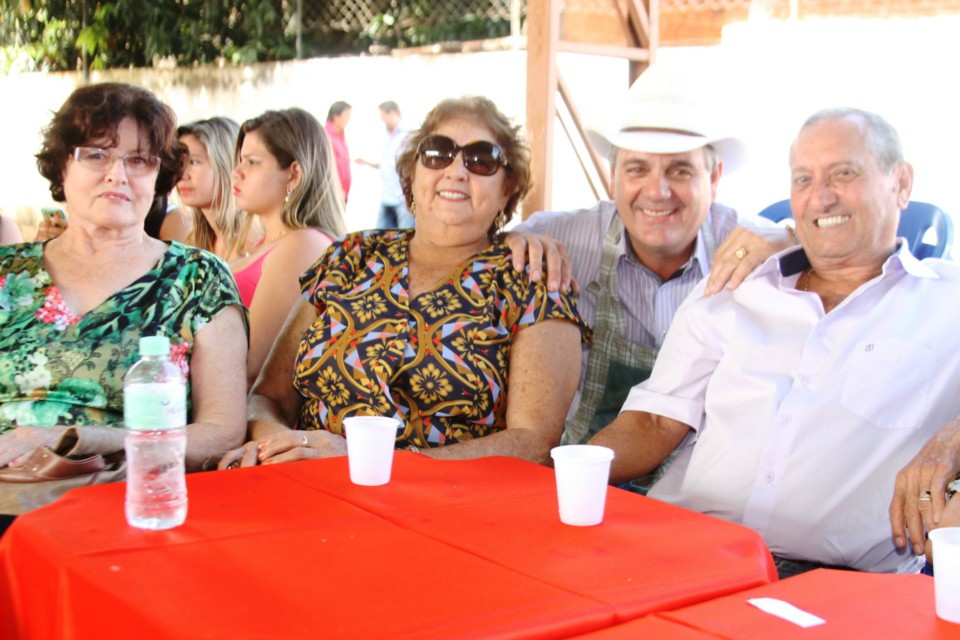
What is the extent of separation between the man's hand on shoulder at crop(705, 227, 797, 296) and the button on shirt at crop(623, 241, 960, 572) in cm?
3


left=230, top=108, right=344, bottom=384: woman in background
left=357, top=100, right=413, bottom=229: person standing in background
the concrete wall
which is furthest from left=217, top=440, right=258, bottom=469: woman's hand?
left=357, top=100, right=413, bottom=229: person standing in background

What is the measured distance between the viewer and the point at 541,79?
4.51 meters

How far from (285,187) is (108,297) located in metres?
1.40

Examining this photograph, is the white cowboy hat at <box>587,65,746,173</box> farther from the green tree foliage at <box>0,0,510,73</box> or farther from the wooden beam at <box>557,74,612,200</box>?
the green tree foliage at <box>0,0,510,73</box>

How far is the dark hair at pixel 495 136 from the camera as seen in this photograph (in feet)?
9.70

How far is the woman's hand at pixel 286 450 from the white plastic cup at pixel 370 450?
0.37 metres

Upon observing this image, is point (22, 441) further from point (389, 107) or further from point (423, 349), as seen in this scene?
point (389, 107)

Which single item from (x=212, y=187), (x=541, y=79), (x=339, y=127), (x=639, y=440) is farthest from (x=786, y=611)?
(x=339, y=127)

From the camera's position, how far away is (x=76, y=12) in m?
14.9

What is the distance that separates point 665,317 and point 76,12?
1410 centimetres

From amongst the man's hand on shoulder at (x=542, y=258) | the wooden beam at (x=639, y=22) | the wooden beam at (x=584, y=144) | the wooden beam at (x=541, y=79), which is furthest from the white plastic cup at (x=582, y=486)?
the wooden beam at (x=639, y=22)

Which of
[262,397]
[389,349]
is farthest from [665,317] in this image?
[262,397]

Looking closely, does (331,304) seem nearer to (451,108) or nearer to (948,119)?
(451,108)

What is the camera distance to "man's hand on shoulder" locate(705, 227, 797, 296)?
2535 mm
